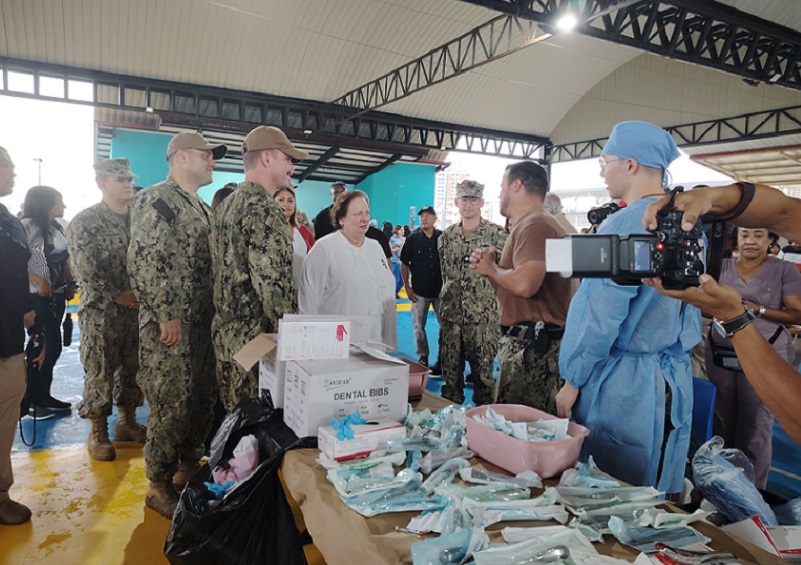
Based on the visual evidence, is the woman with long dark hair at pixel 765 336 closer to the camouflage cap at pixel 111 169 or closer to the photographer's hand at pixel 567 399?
the photographer's hand at pixel 567 399

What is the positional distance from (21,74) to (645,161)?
11.3 metres

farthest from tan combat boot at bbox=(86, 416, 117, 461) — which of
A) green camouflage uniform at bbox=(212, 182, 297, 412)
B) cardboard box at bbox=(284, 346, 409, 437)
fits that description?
cardboard box at bbox=(284, 346, 409, 437)

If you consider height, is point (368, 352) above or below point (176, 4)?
below

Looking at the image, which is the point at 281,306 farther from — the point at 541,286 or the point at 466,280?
the point at 466,280

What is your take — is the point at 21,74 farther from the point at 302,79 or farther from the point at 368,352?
the point at 368,352

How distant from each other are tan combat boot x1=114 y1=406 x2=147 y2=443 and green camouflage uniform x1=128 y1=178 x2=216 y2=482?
1000mm

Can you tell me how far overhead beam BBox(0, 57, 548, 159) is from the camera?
943 cm

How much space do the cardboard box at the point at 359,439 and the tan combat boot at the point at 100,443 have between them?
7.48ft

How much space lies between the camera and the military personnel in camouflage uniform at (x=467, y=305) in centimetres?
353

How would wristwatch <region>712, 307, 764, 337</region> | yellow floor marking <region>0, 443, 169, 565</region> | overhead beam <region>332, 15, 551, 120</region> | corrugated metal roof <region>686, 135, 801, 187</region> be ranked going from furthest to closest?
corrugated metal roof <region>686, 135, 801, 187</region>
overhead beam <region>332, 15, 551, 120</region>
yellow floor marking <region>0, 443, 169, 565</region>
wristwatch <region>712, 307, 764, 337</region>

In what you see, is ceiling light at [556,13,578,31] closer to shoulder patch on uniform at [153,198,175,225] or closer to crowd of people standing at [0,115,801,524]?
crowd of people standing at [0,115,801,524]

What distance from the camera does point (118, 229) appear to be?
10.3 feet

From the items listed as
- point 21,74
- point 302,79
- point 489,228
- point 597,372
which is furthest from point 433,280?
point 21,74

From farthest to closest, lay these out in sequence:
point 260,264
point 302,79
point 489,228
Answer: point 302,79
point 489,228
point 260,264
